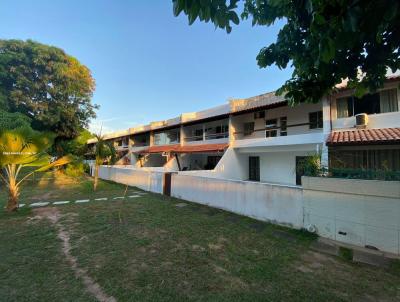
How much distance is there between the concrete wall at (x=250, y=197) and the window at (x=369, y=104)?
6.56 m

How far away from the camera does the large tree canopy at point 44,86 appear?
2417cm

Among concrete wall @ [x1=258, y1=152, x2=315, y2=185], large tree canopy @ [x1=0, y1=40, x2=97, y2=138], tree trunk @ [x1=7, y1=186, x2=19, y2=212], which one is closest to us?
tree trunk @ [x1=7, y1=186, x2=19, y2=212]

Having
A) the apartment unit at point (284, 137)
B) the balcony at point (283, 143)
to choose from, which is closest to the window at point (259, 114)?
the apartment unit at point (284, 137)

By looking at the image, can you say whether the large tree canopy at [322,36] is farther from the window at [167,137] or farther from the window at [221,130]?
the window at [167,137]

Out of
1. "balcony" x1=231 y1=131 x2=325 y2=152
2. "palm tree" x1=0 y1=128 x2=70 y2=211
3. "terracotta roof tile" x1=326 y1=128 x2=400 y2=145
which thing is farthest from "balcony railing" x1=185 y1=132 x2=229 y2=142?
"palm tree" x1=0 y1=128 x2=70 y2=211

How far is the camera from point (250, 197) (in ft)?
30.2

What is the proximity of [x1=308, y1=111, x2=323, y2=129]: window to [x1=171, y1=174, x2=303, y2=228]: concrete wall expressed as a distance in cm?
771

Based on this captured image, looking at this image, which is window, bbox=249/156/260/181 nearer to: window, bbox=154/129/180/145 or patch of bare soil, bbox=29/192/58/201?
window, bbox=154/129/180/145

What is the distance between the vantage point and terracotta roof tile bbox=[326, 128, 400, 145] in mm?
9128

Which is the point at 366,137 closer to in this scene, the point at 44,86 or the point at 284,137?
the point at 284,137

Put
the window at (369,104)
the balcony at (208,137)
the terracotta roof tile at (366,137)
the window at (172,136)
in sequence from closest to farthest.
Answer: the terracotta roof tile at (366,137) < the window at (369,104) < the balcony at (208,137) < the window at (172,136)

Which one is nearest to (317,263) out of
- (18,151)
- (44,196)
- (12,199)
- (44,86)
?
(18,151)

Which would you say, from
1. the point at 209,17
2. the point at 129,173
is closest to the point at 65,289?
the point at 209,17

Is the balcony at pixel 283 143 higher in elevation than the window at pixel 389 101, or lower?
lower
